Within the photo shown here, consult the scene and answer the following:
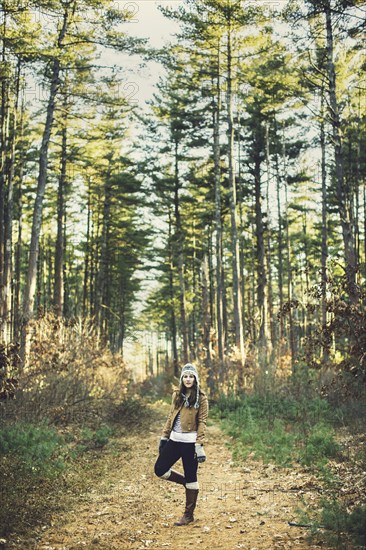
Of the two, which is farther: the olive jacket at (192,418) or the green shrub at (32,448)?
the green shrub at (32,448)

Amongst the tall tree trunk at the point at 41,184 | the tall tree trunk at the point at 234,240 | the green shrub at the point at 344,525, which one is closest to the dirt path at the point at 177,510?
the green shrub at the point at 344,525

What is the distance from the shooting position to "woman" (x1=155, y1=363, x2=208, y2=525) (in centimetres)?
598

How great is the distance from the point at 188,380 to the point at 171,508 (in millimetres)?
1956

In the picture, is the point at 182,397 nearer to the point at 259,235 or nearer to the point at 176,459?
the point at 176,459

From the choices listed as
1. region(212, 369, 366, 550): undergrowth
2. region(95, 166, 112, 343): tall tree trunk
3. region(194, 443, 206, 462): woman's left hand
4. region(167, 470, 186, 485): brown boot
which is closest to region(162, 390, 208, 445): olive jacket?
region(194, 443, 206, 462): woman's left hand

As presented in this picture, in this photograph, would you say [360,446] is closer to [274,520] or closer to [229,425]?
[274,520]

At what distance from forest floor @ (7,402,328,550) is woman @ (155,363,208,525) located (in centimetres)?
45

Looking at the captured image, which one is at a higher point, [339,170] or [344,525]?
[339,170]

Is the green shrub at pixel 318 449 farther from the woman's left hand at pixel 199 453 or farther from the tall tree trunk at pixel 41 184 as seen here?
the tall tree trunk at pixel 41 184

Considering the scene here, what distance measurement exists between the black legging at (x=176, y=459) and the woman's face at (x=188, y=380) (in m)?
0.73

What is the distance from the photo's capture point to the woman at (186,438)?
5977 mm

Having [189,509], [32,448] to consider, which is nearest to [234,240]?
[32,448]

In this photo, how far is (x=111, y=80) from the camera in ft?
49.7

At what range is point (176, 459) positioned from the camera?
6121mm
